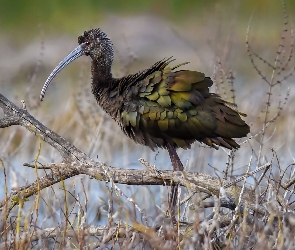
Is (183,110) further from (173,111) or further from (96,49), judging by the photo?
(96,49)

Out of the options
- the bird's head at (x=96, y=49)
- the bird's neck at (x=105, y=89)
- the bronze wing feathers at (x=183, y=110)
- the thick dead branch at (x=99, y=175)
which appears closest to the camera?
the thick dead branch at (x=99, y=175)

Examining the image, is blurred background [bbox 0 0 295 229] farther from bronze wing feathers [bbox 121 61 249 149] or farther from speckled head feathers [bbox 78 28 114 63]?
bronze wing feathers [bbox 121 61 249 149]

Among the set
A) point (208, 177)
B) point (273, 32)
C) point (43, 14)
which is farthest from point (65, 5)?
point (208, 177)

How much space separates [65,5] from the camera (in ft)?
66.2

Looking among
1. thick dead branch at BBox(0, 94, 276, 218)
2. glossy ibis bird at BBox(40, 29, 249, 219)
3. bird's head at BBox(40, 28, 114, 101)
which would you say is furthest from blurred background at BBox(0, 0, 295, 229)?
thick dead branch at BBox(0, 94, 276, 218)

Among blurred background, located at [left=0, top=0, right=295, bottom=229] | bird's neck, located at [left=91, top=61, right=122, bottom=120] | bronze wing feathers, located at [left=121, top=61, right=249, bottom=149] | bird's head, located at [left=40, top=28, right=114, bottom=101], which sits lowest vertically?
bronze wing feathers, located at [left=121, top=61, right=249, bottom=149]

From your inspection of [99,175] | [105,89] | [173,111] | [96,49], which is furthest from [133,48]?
[99,175]

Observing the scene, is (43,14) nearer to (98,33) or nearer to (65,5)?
(65,5)

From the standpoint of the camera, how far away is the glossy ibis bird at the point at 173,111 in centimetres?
620

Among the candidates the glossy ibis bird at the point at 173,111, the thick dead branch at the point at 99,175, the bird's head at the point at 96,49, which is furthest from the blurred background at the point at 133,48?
the thick dead branch at the point at 99,175

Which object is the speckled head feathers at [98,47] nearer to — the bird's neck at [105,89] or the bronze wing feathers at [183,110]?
the bird's neck at [105,89]

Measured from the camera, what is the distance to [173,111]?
20.5ft

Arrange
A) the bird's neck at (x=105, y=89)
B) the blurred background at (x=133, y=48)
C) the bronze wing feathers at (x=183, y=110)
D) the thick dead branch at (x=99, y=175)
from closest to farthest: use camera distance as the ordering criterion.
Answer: the thick dead branch at (x=99, y=175) → the bronze wing feathers at (x=183, y=110) → the bird's neck at (x=105, y=89) → the blurred background at (x=133, y=48)

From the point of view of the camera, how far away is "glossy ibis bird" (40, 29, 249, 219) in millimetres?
6195
